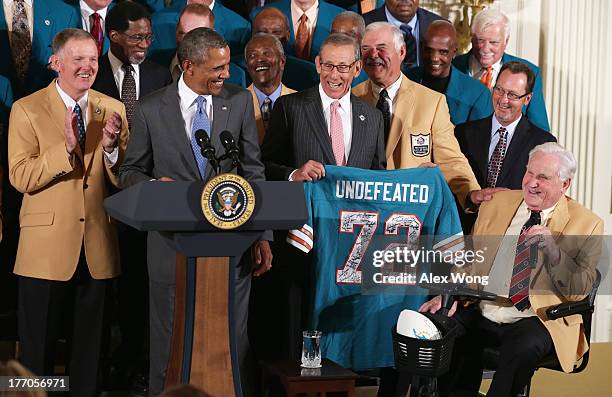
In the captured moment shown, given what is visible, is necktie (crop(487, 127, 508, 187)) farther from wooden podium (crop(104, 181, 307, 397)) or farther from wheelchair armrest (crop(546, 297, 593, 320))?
wooden podium (crop(104, 181, 307, 397))

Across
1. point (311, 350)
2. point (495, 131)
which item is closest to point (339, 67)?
point (495, 131)

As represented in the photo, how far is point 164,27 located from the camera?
242 inches

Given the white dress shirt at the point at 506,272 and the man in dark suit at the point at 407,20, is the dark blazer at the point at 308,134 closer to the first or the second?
the white dress shirt at the point at 506,272

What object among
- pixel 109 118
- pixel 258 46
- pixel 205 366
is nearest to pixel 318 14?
pixel 258 46

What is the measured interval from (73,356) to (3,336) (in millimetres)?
805

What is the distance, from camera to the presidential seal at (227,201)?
12.8 ft

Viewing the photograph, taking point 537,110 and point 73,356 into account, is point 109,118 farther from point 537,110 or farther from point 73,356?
point 537,110

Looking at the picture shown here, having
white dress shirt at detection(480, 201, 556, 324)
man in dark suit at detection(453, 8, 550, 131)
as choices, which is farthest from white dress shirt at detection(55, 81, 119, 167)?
man in dark suit at detection(453, 8, 550, 131)

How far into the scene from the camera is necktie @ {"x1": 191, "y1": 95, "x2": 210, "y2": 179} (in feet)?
15.3

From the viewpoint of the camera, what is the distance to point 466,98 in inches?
246

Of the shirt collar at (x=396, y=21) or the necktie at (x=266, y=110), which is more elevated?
the shirt collar at (x=396, y=21)

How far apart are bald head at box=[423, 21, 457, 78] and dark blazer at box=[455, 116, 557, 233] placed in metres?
0.41


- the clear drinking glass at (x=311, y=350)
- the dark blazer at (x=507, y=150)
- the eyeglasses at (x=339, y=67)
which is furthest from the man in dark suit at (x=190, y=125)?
the dark blazer at (x=507, y=150)

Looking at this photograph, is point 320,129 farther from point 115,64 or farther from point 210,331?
point 210,331
